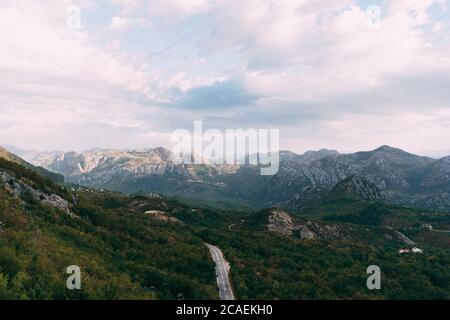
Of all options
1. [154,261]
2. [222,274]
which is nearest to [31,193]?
[154,261]

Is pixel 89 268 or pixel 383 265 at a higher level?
pixel 89 268

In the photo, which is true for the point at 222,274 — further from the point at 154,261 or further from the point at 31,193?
the point at 31,193

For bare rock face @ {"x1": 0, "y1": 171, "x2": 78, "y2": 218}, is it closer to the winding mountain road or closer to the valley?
the valley

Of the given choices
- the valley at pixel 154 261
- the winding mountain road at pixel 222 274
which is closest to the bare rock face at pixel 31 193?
the valley at pixel 154 261

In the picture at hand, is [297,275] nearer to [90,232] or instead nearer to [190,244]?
[190,244]
